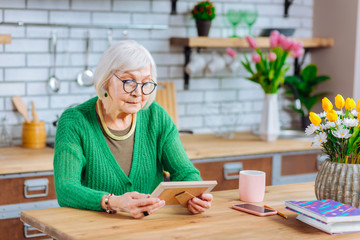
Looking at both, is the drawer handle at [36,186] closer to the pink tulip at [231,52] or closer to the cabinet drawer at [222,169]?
the cabinet drawer at [222,169]

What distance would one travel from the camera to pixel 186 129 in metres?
4.27

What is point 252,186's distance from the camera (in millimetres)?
2328

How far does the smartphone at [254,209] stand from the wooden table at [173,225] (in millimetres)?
26

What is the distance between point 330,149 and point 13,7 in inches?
89.7

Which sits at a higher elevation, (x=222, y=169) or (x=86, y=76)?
(x=86, y=76)

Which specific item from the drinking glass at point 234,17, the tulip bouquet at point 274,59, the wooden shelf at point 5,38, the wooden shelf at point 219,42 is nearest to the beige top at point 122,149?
the wooden shelf at point 5,38

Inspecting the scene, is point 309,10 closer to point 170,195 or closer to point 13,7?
point 13,7

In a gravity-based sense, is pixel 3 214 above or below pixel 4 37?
below

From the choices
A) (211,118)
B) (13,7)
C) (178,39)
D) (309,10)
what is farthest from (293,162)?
(13,7)

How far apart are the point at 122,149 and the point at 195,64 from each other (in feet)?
5.53

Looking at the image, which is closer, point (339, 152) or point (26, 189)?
point (339, 152)

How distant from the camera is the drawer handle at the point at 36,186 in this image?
10.0ft

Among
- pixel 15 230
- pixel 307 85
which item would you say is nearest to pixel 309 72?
pixel 307 85

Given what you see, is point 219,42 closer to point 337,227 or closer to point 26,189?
point 26,189
